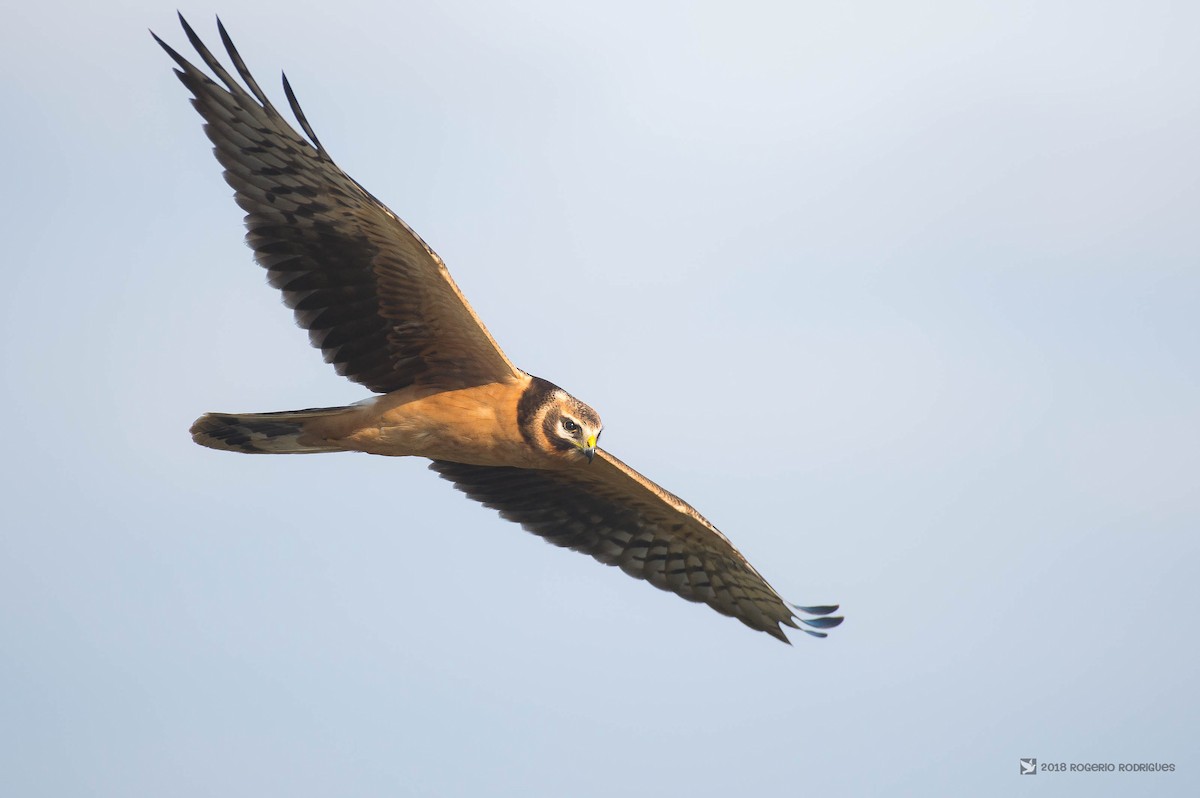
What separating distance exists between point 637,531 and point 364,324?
3133 mm

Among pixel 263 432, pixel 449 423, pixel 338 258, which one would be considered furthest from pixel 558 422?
pixel 263 432

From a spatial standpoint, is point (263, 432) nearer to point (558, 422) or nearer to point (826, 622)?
point (558, 422)

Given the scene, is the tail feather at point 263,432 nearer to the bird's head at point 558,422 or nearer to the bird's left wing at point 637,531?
the bird's head at point 558,422

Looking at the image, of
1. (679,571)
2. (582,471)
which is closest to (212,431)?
(582,471)

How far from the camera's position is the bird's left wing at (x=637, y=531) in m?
11.9

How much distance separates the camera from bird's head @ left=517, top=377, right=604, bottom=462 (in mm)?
10109

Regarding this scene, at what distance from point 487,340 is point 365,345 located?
92 cm

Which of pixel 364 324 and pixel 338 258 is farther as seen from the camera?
pixel 364 324

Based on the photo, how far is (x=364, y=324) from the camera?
10.4 metres

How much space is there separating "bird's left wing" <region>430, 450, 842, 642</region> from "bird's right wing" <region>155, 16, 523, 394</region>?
1.64 metres

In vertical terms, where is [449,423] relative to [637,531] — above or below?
below

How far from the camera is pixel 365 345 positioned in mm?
10477

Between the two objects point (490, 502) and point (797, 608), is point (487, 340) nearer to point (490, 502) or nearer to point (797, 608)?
point (490, 502)

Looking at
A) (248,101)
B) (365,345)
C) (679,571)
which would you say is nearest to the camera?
(248,101)
